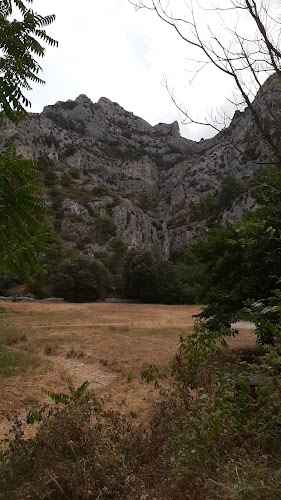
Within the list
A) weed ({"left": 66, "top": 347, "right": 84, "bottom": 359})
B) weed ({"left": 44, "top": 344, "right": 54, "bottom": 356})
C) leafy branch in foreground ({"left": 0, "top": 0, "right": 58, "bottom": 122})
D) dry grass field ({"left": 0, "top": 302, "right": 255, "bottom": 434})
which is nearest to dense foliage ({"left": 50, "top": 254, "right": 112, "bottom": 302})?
dry grass field ({"left": 0, "top": 302, "right": 255, "bottom": 434})

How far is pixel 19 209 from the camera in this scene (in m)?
3.00

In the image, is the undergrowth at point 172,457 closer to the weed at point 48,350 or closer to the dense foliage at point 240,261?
the dense foliage at point 240,261

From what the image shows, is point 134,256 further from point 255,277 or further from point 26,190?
point 26,190

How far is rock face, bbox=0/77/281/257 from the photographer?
59844 mm

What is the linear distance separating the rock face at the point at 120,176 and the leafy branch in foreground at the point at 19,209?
36619 mm

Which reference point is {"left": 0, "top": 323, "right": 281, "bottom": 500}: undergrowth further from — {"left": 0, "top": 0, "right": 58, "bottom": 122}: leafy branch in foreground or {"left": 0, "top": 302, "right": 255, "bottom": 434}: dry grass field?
{"left": 0, "top": 0, "right": 58, "bottom": 122}: leafy branch in foreground

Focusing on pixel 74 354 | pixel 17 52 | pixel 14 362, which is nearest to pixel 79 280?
pixel 74 354

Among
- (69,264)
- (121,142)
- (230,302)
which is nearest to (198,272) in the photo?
(230,302)

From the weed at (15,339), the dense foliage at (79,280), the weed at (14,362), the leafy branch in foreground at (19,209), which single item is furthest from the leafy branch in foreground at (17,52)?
the dense foliage at (79,280)

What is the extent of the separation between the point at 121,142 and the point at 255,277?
366ft

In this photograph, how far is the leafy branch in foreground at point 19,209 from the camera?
294cm

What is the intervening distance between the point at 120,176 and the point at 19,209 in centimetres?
9917

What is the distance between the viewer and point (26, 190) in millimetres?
2965

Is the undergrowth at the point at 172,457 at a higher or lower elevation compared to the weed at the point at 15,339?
higher
